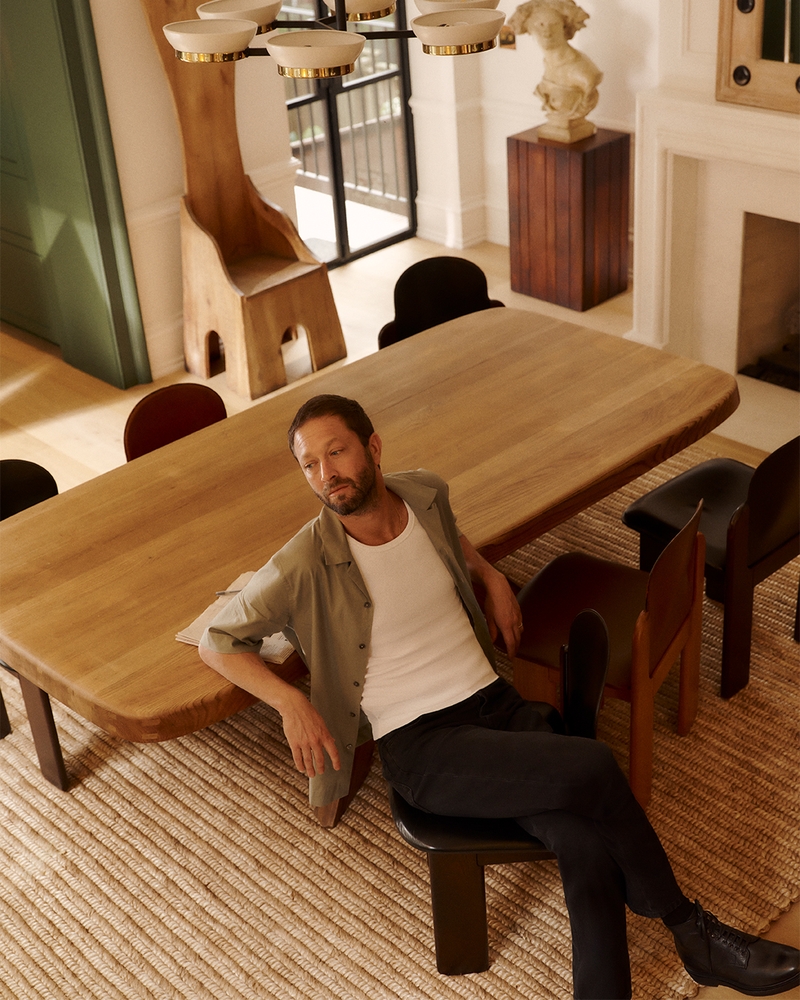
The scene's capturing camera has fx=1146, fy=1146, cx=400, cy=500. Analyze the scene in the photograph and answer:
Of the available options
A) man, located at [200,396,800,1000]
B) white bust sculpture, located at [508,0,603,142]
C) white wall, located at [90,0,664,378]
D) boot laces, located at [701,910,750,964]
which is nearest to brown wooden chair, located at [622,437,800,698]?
man, located at [200,396,800,1000]

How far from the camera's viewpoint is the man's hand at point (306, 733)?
232cm

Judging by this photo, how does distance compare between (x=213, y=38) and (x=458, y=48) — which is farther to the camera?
(x=458, y=48)

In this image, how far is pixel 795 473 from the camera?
292cm

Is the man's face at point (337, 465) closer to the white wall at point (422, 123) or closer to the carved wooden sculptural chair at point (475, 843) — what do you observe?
the carved wooden sculptural chair at point (475, 843)

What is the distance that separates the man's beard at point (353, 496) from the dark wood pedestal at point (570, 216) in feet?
10.9

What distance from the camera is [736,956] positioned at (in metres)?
2.35

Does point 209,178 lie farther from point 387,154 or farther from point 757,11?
point 757,11

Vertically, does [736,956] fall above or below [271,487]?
below

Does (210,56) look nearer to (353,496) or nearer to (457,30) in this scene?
(457,30)

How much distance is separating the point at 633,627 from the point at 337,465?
36.0 inches

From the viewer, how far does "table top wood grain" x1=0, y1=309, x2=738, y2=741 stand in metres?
2.40

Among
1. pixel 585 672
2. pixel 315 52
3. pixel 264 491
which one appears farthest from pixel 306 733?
pixel 315 52

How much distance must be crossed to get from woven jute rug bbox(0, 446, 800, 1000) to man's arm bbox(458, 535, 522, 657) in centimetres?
59

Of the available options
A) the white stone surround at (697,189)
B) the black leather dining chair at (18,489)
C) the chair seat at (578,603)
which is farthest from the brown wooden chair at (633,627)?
the white stone surround at (697,189)
